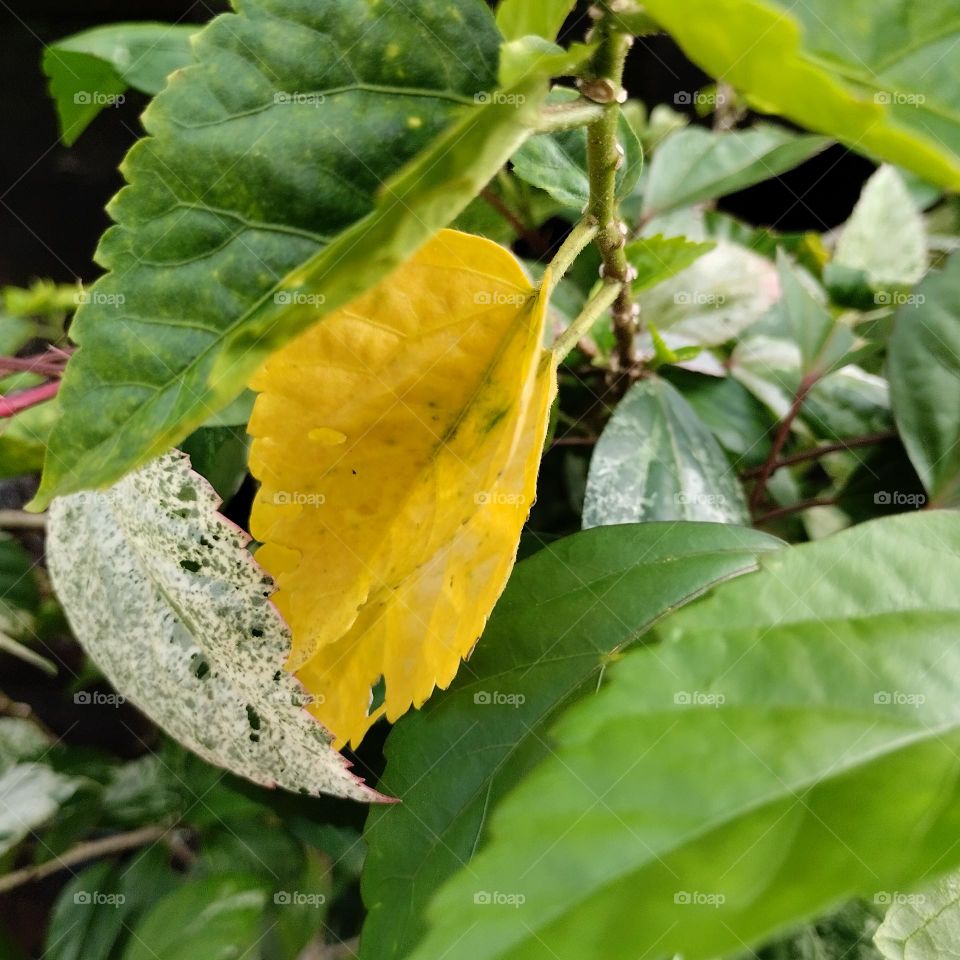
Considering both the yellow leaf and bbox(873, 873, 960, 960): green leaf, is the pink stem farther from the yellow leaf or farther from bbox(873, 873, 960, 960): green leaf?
bbox(873, 873, 960, 960): green leaf

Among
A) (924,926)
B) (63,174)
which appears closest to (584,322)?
(924,926)

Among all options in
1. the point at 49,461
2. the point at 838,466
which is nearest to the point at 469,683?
the point at 49,461

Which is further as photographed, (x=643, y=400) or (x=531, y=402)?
(x=643, y=400)

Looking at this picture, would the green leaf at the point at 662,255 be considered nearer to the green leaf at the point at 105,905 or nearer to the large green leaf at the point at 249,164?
the large green leaf at the point at 249,164

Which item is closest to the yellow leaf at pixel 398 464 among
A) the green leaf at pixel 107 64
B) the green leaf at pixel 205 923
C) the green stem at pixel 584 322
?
the green stem at pixel 584 322

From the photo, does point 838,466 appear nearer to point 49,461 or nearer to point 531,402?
point 531,402

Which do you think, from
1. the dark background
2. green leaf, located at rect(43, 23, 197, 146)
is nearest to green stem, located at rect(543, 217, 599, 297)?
green leaf, located at rect(43, 23, 197, 146)
